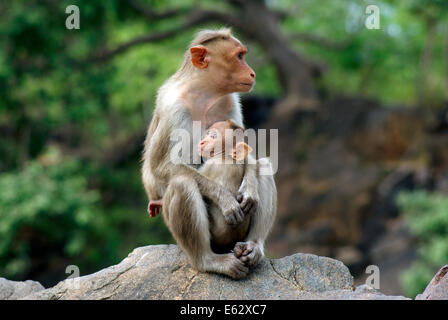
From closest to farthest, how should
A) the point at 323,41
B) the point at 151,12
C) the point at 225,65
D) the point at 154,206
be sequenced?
the point at 225,65 → the point at 154,206 → the point at 151,12 → the point at 323,41

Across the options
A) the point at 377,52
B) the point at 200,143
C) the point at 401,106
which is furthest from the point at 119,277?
the point at 377,52

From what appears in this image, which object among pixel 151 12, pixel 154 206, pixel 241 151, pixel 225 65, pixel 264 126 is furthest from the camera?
pixel 264 126

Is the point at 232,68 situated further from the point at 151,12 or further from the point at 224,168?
the point at 151,12

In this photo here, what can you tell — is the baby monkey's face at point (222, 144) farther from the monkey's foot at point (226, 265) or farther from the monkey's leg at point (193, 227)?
the monkey's foot at point (226, 265)

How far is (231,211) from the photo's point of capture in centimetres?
440

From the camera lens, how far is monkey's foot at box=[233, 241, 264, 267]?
4.43 metres

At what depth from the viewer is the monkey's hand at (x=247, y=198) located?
446 cm

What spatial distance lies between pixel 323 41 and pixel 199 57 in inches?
543

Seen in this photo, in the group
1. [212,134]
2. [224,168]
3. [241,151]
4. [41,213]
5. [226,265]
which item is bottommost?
[41,213]

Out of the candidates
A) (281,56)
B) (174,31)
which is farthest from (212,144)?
(281,56)

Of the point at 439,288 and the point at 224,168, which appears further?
the point at 224,168

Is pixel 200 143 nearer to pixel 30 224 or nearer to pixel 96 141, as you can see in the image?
pixel 30 224

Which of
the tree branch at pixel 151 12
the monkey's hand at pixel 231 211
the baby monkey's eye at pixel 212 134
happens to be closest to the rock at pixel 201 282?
the monkey's hand at pixel 231 211

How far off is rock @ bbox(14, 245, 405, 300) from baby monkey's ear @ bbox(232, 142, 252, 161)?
90cm
